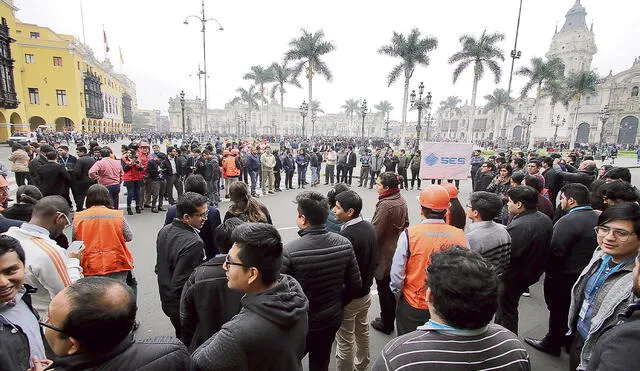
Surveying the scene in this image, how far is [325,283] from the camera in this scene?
2400 mm

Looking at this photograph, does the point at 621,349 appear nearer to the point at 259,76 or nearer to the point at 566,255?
the point at 566,255

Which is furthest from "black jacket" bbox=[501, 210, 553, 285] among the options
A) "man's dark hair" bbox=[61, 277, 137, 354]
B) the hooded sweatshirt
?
"man's dark hair" bbox=[61, 277, 137, 354]

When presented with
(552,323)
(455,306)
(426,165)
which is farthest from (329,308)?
(426,165)

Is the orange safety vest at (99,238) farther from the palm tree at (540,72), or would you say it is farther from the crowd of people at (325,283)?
the palm tree at (540,72)

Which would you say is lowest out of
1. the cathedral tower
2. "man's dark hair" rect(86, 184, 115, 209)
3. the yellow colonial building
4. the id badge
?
the id badge

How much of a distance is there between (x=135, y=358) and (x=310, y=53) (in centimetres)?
3222

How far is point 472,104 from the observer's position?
30625 millimetres

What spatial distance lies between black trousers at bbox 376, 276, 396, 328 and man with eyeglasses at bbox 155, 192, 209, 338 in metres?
2.14

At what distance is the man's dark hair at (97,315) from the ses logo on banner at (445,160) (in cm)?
939

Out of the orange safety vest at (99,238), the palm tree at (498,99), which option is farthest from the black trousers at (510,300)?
the palm tree at (498,99)

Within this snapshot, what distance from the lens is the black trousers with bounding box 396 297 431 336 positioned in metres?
2.56

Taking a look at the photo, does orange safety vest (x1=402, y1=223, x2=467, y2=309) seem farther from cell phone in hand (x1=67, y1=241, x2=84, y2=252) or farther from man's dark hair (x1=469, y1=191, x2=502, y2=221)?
cell phone in hand (x1=67, y1=241, x2=84, y2=252)

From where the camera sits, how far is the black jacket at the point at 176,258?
2.61 m

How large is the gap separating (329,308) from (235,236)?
3.77 feet
